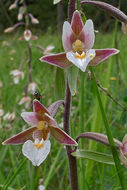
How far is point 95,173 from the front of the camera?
1.54 m

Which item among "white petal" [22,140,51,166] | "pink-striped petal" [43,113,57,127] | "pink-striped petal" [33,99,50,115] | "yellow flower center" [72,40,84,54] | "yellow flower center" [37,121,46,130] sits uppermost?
"yellow flower center" [72,40,84,54]

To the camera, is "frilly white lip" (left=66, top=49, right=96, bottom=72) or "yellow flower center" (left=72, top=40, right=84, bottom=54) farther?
"yellow flower center" (left=72, top=40, right=84, bottom=54)

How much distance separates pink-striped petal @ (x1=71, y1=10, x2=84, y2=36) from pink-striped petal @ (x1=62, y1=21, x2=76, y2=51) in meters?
0.02

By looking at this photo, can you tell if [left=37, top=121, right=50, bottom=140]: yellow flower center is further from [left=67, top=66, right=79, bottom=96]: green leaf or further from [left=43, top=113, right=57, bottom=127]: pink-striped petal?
[left=67, top=66, right=79, bottom=96]: green leaf

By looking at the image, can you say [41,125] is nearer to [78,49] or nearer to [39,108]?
[39,108]

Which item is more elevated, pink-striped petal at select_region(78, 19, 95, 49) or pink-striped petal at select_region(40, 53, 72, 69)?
pink-striped petal at select_region(78, 19, 95, 49)

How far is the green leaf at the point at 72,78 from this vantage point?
889mm

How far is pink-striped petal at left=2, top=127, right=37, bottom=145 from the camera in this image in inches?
36.8

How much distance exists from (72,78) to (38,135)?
0.24m

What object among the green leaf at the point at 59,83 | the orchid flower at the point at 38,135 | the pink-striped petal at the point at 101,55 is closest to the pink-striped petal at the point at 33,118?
the orchid flower at the point at 38,135

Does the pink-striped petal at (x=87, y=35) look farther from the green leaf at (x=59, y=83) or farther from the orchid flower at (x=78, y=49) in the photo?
the green leaf at (x=59, y=83)

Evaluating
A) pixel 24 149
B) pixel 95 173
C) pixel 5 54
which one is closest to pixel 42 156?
pixel 24 149

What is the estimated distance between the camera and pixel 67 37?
0.99 meters

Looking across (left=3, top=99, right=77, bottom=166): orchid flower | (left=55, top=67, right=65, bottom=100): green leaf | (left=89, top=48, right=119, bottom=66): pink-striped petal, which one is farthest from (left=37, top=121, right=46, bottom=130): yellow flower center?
(left=89, top=48, right=119, bottom=66): pink-striped petal
